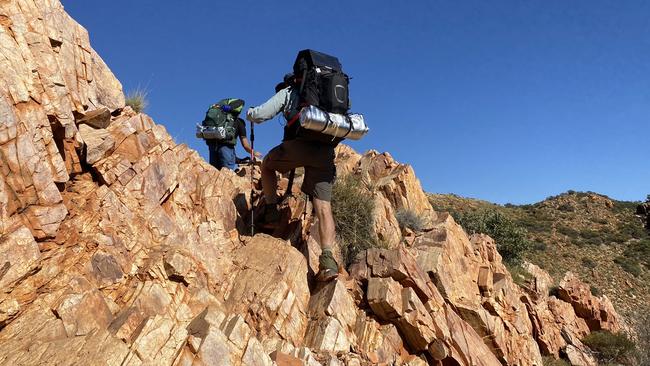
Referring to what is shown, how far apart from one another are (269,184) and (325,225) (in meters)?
1.53

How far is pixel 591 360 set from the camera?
37.5ft

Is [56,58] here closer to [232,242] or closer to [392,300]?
[232,242]

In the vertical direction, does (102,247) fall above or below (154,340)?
above

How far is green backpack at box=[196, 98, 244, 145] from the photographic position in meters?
10.3

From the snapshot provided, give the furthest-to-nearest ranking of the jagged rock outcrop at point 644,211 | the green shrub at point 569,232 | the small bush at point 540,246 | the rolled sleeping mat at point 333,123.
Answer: the jagged rock outcrop at point 644,211 < the green shrub at point 569,232 < the small bush at point 540,246 < the rolled sleeping mat at point 333,123

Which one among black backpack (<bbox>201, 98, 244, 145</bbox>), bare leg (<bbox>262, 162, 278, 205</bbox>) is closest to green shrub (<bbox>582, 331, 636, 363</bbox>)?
bare leg (<bbox>262, 162, 278, 205</bbox>)

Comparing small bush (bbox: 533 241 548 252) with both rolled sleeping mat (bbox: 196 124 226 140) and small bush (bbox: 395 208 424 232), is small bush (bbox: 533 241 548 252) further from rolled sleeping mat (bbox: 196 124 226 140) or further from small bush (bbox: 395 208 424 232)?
rolled sleeping mat (bbox: 196 124 226 140)

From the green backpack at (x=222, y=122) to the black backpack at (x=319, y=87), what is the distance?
3.63 m

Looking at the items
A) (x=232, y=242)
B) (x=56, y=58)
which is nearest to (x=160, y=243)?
(x=232, y=242)

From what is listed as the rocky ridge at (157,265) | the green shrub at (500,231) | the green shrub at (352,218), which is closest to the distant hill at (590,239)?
the green shrub at (500,231)

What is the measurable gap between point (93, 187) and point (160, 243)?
114cm

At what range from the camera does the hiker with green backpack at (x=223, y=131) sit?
33.8 feet

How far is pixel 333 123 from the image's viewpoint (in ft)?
21.6

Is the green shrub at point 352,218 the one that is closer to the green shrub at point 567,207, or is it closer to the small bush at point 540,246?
the small bush at point 540,246
